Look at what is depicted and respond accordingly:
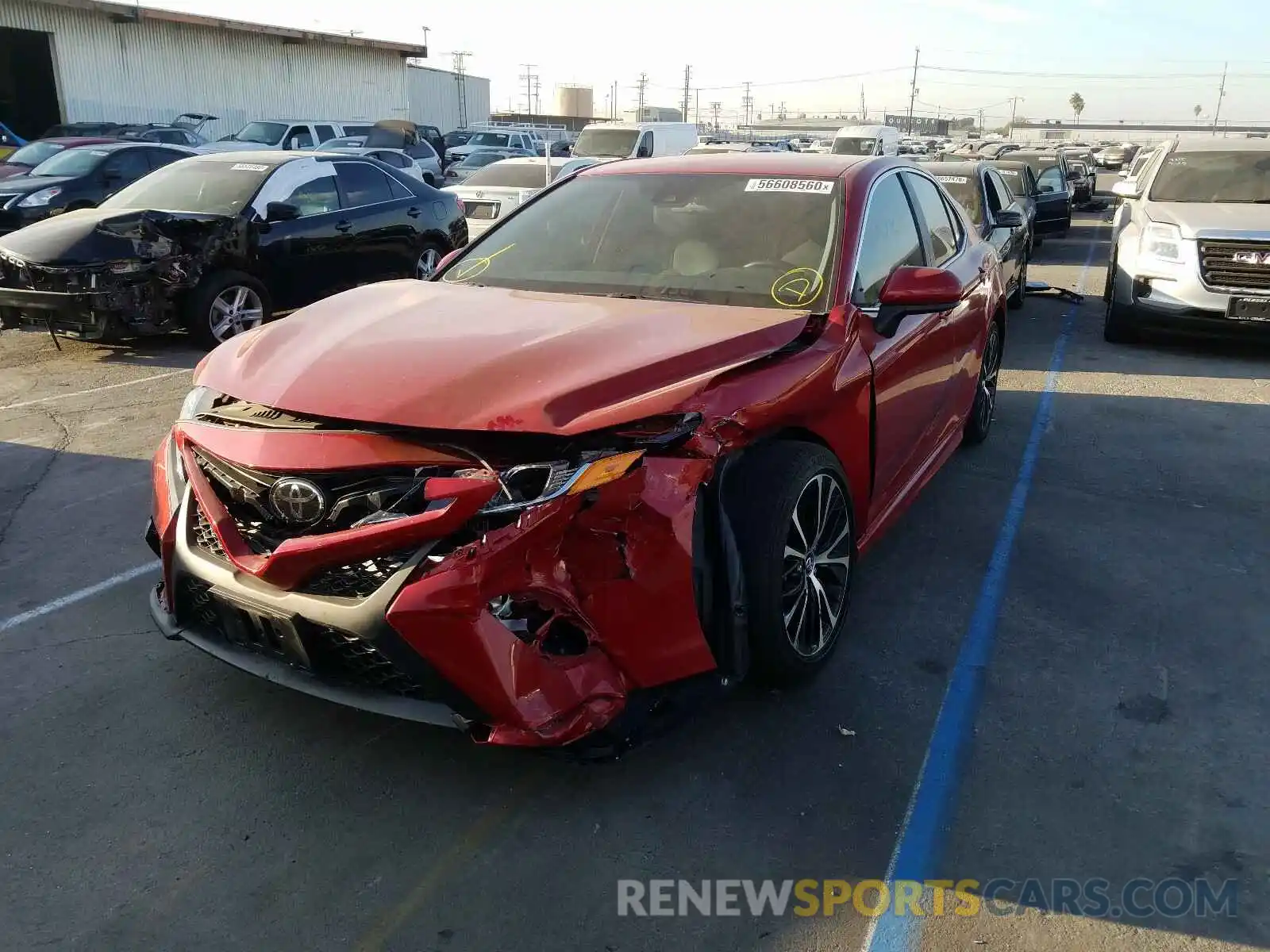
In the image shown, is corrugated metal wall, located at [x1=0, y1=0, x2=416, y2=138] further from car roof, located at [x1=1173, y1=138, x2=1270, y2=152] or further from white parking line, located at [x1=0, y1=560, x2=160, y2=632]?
white parking line, located at [x1=0, y1=560, x2=160, y2=632]

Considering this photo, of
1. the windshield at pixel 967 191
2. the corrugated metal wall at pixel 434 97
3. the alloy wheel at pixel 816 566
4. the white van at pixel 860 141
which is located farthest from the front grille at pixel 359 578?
the corrugated metal wall at pixel 434 97

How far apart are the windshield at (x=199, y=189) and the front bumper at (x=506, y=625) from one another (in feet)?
22.1

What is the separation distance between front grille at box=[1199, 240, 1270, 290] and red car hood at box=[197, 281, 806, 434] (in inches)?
272

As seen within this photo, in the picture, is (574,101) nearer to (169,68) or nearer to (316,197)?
(169,68)

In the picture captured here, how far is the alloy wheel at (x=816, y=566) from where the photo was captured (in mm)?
3244

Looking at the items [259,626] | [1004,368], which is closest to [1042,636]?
[259,626]

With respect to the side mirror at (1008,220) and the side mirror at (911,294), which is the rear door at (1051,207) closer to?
the side mirror at (1008,220)

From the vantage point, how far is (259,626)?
9.11 feet

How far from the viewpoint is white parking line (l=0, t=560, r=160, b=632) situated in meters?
3.92

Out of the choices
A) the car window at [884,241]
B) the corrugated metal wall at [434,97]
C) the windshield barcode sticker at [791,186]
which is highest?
the corrugated metal wall at [434,97]

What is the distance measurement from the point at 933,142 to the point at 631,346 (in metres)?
43.3

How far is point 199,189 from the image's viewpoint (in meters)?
8.96

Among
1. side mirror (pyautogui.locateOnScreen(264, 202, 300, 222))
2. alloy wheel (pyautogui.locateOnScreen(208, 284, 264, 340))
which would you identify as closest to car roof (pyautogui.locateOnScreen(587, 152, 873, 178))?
side mirror (pyautogui.locateOnScreen(264, 202, 300, 222))

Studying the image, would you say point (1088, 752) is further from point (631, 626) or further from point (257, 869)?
point (257, 869)
